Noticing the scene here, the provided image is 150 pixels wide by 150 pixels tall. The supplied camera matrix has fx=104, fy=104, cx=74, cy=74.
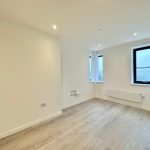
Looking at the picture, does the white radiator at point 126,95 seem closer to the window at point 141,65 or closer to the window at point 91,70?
the window at point 141,65

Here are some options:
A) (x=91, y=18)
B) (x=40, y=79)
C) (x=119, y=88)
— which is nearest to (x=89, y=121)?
(x=40, y=79)

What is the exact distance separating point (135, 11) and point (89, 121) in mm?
2820

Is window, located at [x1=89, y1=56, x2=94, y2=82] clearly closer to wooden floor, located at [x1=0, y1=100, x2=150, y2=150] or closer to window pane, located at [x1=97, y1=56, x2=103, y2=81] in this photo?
window pane, located at [x1=97, y1=56, x2=103, y2=81]

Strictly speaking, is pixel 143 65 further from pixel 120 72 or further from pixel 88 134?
pixel 88 134

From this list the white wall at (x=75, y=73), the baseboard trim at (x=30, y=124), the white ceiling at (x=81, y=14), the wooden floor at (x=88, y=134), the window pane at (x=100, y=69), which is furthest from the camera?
the window pane at (x=100, y=69)

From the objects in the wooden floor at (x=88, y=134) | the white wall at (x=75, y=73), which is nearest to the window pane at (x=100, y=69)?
the white wall at (x=75, y=73)

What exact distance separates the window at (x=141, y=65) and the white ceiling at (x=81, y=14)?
1124mm

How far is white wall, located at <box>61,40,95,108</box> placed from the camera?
13.1ft

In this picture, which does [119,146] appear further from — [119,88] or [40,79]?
[119,88]

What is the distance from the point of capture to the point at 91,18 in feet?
7.65

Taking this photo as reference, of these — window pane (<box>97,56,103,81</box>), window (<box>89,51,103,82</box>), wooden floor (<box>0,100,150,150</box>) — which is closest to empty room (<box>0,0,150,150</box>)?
wooden floor (<box>0,100,150,150</box>)

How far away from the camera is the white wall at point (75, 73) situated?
157 inches

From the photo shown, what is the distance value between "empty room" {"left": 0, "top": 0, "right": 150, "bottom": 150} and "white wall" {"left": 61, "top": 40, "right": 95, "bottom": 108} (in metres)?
0.04

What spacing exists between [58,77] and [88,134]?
188cm
